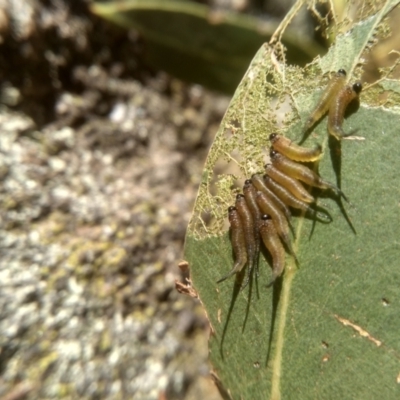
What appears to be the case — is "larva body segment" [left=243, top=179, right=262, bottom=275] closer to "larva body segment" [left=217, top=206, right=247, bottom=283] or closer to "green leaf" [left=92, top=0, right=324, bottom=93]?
"larva body segment" [left=217, top=206, right=247, bottom=283]

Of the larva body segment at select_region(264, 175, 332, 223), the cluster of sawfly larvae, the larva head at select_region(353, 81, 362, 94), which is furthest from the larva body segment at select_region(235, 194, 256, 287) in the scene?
the larva head at select_region(353, 81, 362, 94)

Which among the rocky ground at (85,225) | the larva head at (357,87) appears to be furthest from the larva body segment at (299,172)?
the rocky ground at (85,225)

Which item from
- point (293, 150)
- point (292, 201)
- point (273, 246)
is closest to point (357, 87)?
point (293, 150)

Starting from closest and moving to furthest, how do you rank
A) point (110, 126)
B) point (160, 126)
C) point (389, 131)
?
1. point (389, 131)
2. point (110, 126)
3. point (160, 126)

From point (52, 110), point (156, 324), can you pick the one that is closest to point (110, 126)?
point (52, 110)

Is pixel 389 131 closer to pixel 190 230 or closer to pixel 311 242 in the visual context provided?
pixel 311 242

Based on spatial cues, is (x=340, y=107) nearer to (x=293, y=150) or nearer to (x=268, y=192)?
(x=293, y=150)
